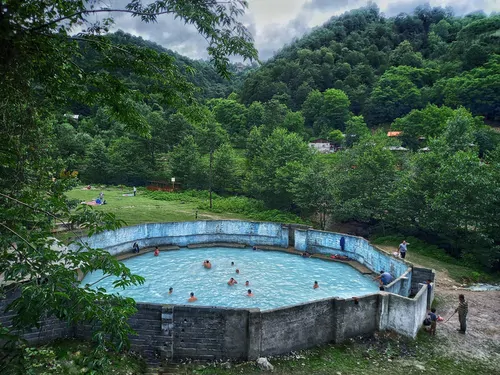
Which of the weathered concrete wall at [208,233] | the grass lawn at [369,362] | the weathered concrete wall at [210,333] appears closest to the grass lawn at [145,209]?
the weathered concrete wall at [208,233]

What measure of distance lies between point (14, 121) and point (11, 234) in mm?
1634

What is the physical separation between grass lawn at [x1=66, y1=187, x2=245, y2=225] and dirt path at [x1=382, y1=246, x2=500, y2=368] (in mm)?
16548

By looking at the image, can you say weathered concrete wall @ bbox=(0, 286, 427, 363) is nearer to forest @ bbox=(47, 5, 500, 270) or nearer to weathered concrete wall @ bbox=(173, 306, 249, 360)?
weathered concrete wall @ bbox=(173, 306, 249, 360)

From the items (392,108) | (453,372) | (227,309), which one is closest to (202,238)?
(227,309)

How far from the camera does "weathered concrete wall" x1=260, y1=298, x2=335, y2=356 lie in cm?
1047

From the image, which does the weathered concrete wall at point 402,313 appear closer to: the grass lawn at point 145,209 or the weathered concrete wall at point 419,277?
the weathered concrete wall at point 419,277

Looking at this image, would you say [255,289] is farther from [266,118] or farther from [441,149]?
[266,118]

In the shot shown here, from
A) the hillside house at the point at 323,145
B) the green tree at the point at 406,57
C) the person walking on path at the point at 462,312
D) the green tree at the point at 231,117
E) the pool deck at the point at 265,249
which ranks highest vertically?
the green tree at the point at 406,57

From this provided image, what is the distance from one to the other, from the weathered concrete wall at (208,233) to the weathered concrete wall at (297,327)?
11787 mm

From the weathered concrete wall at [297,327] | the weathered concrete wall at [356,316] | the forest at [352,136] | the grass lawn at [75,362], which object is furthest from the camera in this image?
the forest at [352,136]

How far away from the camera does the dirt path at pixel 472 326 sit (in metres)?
11.0

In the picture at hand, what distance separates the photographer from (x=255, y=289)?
16.9 meters

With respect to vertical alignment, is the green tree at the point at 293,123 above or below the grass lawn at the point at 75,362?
above

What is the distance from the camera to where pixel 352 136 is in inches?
2140
